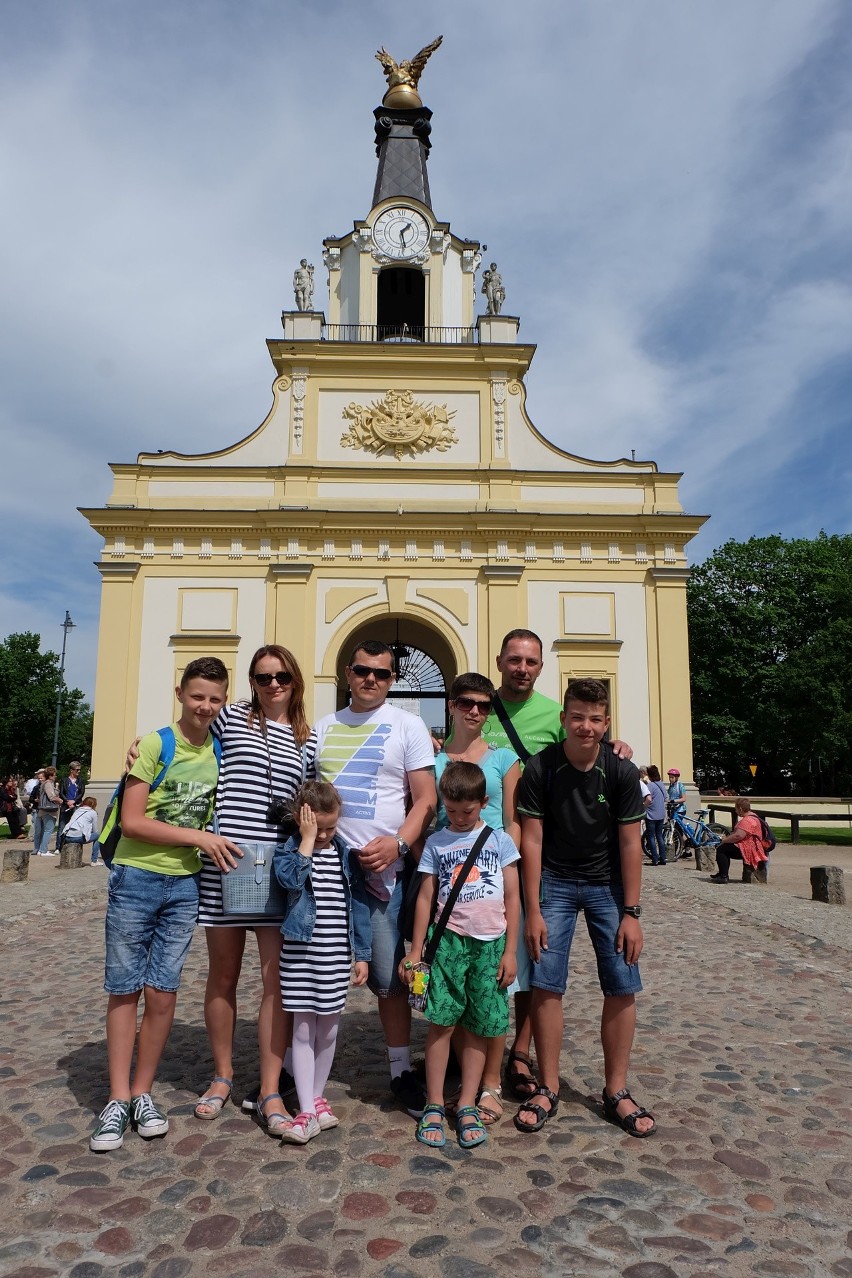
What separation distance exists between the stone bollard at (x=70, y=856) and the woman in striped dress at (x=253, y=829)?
1121 cm

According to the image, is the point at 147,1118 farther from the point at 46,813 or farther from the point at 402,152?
the point at 402,152

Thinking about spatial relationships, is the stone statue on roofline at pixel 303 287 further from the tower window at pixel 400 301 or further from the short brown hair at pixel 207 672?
the short brown hair at pixel 207 672

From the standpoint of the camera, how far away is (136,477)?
72.6 ft

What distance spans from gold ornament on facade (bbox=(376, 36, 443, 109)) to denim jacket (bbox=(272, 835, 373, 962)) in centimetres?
2956

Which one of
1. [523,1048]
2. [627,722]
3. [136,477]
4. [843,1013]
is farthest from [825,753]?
[523,1048]

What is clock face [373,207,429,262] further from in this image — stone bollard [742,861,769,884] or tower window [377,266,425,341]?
stone bollard [742,861,769,884]

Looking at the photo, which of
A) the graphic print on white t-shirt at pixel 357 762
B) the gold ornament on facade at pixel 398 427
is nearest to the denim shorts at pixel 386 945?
the graphic print on white t-shirt at pixel 357 762

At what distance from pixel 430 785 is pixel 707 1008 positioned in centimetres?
295

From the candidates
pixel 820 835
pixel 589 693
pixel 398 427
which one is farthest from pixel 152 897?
pixel 820 835

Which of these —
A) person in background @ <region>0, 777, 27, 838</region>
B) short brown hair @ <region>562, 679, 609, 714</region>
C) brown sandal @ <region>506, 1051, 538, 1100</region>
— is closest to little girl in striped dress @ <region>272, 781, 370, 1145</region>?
brown sandal @ <region>506, 1051, 538, 1100</region>

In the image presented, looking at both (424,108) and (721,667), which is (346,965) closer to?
(424,108)

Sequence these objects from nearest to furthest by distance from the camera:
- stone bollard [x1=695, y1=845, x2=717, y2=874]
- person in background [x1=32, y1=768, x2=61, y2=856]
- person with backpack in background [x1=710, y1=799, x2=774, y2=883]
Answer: person with backpack in background [x1=710, y1=799, x2=774, y2=883] → stone bollard [x1=695, y1=845, x2=717, y2=874] → person in background [x1=32, y1=768, x2=61, y2=856]

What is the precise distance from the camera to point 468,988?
3.52 metres

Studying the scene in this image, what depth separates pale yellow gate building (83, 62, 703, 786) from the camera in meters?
21.2
